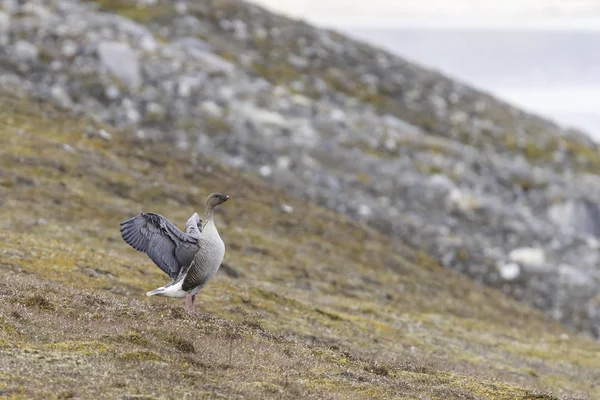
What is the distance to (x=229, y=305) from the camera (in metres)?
24.1

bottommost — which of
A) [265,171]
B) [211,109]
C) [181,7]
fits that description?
[265,171]

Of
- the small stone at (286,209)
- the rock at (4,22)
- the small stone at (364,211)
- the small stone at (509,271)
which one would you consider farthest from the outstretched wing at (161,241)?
the rock at (4,22)

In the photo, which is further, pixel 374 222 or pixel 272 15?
pixel 272 15

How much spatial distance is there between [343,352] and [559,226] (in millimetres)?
37420

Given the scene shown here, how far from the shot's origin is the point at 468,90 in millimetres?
85688

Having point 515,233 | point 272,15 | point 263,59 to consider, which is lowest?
point 515,233

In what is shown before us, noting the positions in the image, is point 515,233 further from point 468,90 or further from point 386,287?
point 468,90

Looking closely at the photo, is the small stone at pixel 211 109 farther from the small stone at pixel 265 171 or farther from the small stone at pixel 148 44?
the small stone at pixel 148 44

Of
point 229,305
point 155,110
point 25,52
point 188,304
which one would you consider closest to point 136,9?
point 25,52

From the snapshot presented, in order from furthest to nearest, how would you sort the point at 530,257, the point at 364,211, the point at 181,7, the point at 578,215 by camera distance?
the point at 181,7, the point at 578,215, the point at 364,211, the point at 530,257

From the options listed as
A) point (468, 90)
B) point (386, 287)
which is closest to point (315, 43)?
point (468, 90)

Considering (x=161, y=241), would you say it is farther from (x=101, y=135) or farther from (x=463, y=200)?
(x=463, y=200)

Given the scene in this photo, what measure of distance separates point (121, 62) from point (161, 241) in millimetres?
37529

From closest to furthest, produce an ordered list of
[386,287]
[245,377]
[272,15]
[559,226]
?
1. [245,377]
2. [386,287]
3. [559,226]
4. [272,15]
